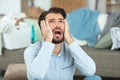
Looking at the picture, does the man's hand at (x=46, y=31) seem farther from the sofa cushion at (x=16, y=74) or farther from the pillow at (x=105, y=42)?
the pillow at (x=105, y=42)

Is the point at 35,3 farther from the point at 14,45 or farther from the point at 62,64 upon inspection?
the point at 62,64

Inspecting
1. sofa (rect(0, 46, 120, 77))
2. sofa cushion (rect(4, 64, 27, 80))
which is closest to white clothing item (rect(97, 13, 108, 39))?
sofa (rect(0, 46, 120, 77))

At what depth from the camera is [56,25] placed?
141 centimetres

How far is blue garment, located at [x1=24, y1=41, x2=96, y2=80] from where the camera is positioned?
54.4 inches

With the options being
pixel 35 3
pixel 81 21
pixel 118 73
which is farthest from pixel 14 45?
pixel 35 3

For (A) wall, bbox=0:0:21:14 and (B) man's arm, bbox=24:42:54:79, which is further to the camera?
(A) wall, bbox=0:0:21:14

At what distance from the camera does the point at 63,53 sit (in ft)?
4.97

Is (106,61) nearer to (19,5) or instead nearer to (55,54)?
(55,54)

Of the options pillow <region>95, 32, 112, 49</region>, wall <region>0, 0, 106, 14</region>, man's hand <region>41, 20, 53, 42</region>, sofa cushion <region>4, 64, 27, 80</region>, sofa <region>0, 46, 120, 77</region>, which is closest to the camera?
man's hand <region>41, 20, 53, 42</region>

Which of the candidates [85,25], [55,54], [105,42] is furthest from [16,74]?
[85,25]

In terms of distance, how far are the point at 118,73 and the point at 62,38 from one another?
1648mm

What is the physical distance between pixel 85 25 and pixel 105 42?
0.50 metres

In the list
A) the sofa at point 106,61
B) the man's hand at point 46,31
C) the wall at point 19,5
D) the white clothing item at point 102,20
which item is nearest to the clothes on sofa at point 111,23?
the white clothing item at point 102,20

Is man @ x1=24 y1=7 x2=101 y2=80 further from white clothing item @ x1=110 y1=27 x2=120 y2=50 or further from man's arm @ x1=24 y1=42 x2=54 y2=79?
white clothing item @ x1=110 y1=27 x2=120 y2=50
